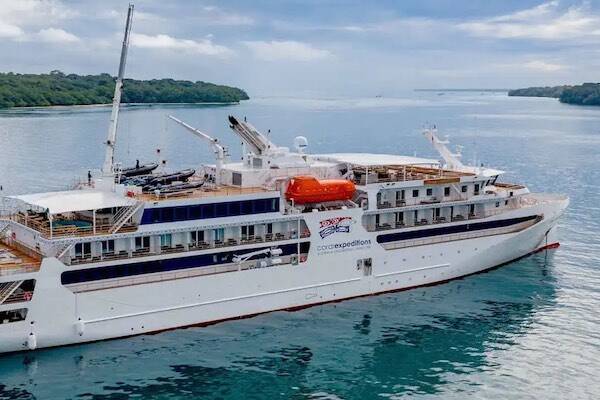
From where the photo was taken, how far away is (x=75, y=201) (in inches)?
1214

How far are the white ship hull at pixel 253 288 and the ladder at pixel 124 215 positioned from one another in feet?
8.68

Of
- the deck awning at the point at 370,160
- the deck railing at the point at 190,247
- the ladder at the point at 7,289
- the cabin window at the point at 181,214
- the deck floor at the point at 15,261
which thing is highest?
the deck awning at the point at 370,160

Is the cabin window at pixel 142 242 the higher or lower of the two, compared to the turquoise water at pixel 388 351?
higher

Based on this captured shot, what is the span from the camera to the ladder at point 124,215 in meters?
30.3

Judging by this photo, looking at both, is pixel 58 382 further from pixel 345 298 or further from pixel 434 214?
pixel 434 214

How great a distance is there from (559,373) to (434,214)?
44.6 ft

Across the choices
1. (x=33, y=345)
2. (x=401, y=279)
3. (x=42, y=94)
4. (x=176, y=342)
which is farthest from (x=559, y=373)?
(x=42, y=94)


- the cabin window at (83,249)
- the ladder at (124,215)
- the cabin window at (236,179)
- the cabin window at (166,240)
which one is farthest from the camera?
the cabin window at (236,179)

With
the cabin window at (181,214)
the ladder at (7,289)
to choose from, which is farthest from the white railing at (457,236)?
the ladder at (7,289)

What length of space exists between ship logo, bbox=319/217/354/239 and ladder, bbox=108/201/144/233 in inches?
366

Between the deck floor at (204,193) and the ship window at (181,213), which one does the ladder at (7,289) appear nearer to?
the deck floor at (204,193)

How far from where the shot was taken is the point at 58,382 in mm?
26172

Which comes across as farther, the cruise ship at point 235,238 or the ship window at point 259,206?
the ship window at point 259,206

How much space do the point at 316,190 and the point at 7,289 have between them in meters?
15.0
